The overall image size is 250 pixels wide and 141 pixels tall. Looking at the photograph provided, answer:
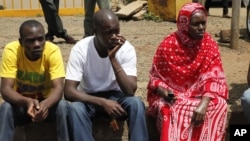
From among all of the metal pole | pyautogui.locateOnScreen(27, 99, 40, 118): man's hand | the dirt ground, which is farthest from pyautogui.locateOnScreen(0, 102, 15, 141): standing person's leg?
the metal pole

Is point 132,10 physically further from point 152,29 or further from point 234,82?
point 234,82

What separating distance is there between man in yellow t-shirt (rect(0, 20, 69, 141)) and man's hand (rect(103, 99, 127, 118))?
319mm

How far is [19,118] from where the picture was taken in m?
4.18

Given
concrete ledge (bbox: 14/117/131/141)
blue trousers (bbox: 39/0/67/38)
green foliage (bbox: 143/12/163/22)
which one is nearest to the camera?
concrete ledge (bbox: 14/117/131/141)

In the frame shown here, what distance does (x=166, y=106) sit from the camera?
4191 millimetres

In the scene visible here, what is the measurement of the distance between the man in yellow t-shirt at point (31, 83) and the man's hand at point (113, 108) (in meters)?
0.32

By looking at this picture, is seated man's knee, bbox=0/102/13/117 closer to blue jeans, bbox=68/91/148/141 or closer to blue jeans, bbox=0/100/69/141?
blue jeans, bbox=0/100/69/141

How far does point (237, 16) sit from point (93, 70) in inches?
150

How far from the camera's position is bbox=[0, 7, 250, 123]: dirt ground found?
19.8 ft

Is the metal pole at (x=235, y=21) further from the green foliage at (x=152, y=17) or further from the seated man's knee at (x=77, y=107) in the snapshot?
the seated man's knee at (x=77, y=107)

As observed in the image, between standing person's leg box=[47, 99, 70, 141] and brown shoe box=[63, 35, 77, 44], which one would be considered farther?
brown shoe box=[63, 35, 77, 44]

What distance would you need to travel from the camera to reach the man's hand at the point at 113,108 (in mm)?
4102

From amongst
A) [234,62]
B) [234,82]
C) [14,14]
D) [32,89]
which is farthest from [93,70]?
[14,14]

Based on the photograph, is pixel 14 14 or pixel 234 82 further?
pixel 14 14
